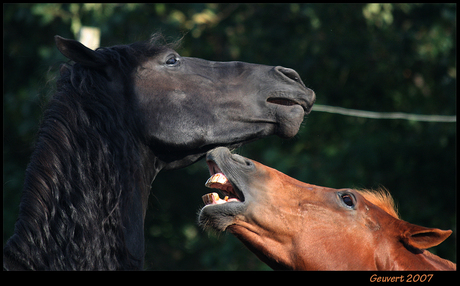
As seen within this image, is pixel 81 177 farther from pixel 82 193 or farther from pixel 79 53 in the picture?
pixel 79 53

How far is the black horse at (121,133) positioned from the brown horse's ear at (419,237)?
834mm

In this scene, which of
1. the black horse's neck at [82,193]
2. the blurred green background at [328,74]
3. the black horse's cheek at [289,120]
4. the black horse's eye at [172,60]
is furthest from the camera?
the blurred green background at [328,74]

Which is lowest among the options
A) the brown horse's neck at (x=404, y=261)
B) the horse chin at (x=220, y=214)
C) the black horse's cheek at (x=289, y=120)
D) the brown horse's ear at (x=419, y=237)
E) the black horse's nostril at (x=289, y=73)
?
the brown horse's neck at (x=404, y=261)

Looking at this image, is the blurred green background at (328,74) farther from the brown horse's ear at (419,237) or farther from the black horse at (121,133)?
the brown horse's ear at (419,237)

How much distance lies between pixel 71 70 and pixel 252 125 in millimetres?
1050

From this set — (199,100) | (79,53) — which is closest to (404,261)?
(199,100)

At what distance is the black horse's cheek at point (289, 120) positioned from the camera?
8.78ft

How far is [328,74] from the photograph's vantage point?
797 cm

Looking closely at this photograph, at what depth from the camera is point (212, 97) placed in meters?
2.70

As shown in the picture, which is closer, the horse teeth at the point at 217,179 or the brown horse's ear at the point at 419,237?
the horse teeth at the point at 217,179

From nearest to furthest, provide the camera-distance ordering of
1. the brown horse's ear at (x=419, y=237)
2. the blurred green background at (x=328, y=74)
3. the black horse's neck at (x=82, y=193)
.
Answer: the black horse's neck at (x=82, y=193) → the brown horse's ear at (x=419, y=237) → the blurred green background at (x=328, y=74)

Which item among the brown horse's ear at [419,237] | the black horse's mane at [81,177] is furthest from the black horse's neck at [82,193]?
the brown horse's ear at [419,237]

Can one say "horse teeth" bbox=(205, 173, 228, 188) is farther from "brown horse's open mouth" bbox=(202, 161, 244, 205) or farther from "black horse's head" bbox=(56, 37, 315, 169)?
"black horse's head" bbox=(56, 37, 315, 169)

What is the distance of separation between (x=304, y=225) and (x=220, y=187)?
496 mm
